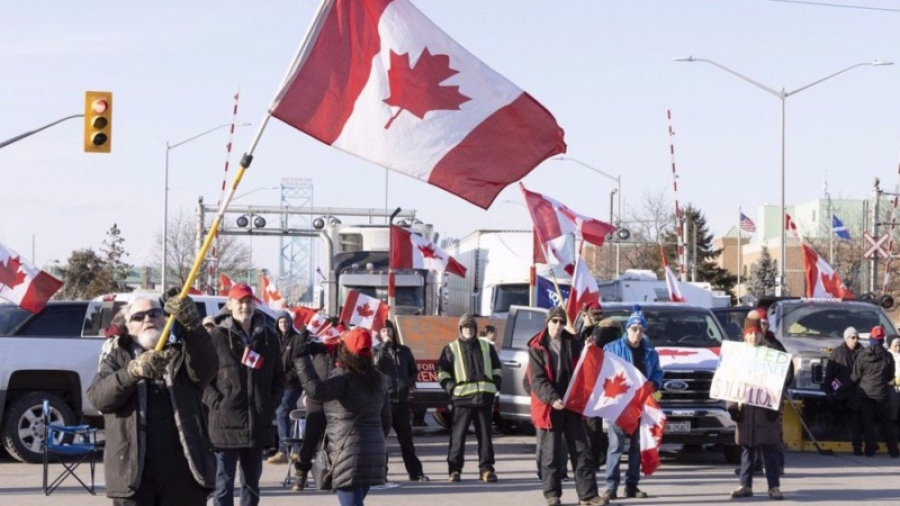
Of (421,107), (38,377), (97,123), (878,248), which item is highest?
(97,123)

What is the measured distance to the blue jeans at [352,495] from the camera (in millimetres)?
9484

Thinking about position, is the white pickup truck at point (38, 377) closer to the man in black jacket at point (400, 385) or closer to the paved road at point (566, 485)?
the paved road at point (566, 485)

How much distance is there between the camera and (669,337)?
62.6 feet

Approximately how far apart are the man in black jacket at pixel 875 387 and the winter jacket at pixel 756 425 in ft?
18.4

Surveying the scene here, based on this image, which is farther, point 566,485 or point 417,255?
point 417,255

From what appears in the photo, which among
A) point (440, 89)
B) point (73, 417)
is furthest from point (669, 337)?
point (440, 89)

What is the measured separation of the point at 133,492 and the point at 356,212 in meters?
46.9

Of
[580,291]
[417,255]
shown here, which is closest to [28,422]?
[580,291]

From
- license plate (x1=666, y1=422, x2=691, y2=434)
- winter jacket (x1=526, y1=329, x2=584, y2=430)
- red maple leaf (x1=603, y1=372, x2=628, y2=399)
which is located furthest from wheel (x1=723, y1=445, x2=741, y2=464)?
winter jacket (x1=526, y1=329, x2=584, y2=430)

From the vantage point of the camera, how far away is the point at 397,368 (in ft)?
55.5

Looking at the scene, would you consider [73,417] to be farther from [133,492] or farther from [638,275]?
[638,275]

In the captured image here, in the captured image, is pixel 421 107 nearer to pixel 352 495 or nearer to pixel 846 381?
pixel 352 495

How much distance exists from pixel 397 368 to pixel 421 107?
327 inches

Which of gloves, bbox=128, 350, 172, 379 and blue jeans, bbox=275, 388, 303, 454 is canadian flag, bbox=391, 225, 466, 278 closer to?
blue jeans, bbox=275, 388, 303, 454
